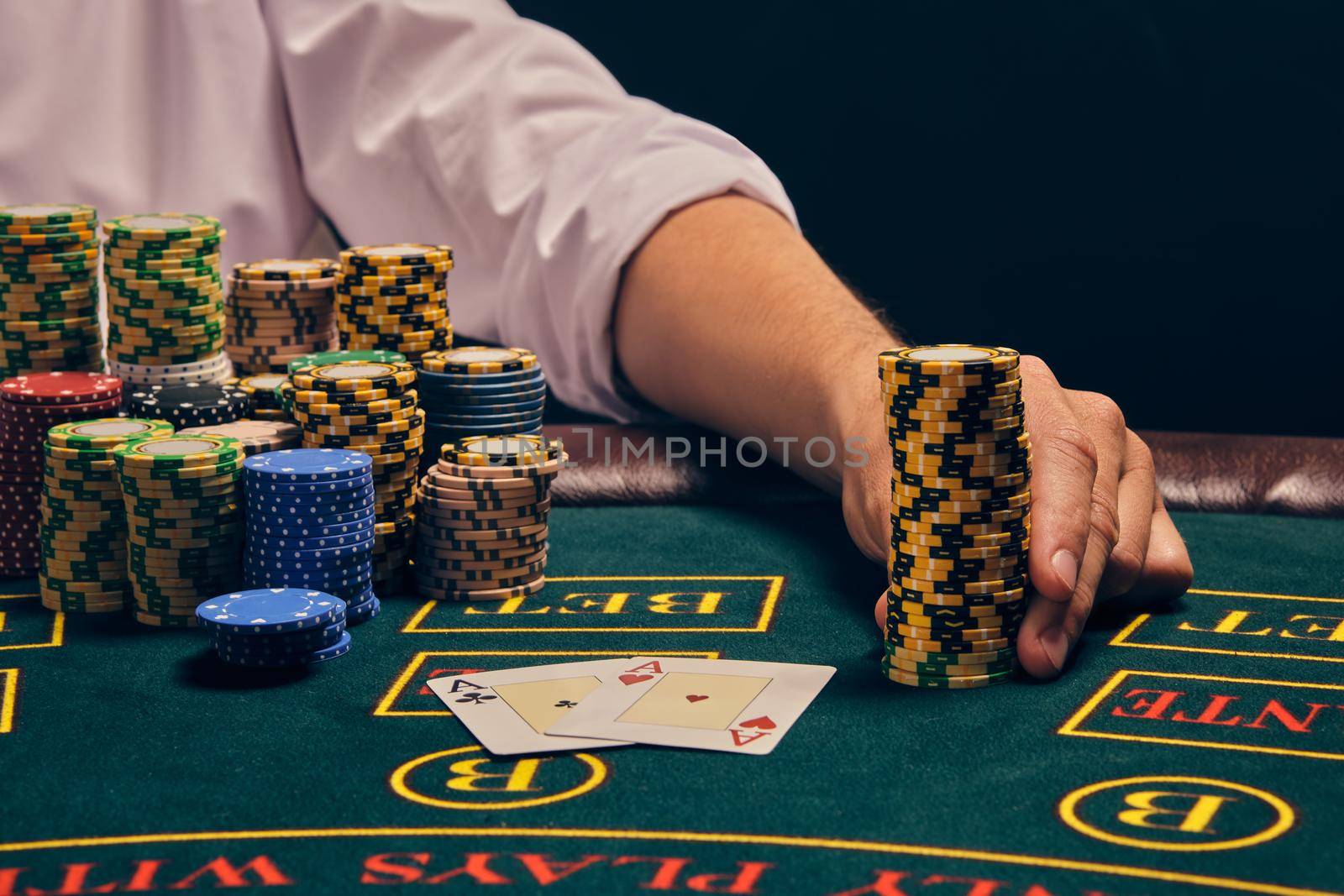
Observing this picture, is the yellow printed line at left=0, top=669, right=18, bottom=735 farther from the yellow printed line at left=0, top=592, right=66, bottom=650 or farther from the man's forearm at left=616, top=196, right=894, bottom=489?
the man's forearm at left=616, top=196, right=894, bottom=489

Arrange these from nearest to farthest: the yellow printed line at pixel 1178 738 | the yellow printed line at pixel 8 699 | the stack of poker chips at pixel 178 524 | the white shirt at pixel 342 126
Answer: the yellow printed line at pixel 1178 738, the yellow printed line at pixel 8 699, the stack of poker chips at pixel 178 524, the white shirt at pixel 342 126

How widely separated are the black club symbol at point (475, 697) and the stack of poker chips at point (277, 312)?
1257 millimetres

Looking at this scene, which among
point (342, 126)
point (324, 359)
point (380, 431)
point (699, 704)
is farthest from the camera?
point (342, 126)

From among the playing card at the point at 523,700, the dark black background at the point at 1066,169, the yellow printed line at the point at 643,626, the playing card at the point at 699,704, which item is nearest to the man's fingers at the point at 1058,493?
the playing card at the point at 699,704

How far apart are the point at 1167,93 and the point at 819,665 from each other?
3.06 m

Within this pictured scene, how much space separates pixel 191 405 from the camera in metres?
2.66

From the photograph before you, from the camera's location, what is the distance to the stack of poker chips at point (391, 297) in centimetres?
286

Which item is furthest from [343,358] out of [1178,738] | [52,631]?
[1178,738]

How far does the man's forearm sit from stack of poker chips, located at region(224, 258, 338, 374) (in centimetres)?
67

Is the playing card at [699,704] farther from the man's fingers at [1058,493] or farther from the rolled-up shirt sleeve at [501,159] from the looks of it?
the rolled-up shirt sleeve at [501,159]

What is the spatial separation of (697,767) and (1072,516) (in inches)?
24.9

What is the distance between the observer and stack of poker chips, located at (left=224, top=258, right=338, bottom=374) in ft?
9.78

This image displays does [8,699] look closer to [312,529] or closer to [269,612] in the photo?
[269,612]

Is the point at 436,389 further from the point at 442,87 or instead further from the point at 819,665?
the point at 442,87
